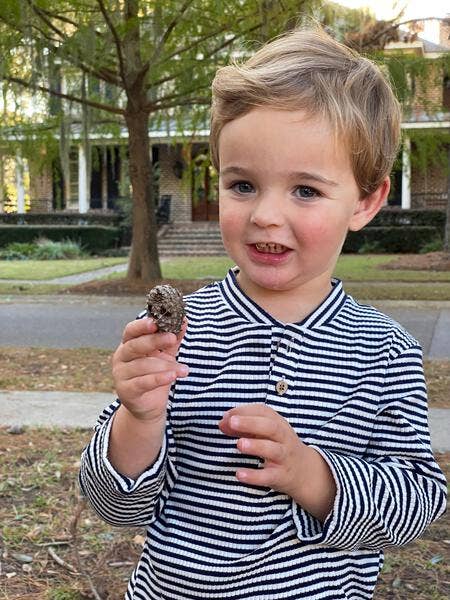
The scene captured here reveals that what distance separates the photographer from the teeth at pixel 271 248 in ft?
4.49

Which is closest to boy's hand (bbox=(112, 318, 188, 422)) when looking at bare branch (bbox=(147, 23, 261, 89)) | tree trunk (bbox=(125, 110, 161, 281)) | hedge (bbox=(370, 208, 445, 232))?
bare branch (bbox=(147, 23, 261, 89))

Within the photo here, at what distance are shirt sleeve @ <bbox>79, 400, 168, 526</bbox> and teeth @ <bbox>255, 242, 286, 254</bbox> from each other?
0.37 metres

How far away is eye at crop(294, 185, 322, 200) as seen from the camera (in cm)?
135

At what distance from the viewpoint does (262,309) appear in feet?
4.79

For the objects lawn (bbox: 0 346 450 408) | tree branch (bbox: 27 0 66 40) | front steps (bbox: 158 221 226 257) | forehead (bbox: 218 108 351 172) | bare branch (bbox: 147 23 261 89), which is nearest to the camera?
forehead (bbox: 218 108 351 172)

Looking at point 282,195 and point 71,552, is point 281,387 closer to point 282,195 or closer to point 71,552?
point 282,195

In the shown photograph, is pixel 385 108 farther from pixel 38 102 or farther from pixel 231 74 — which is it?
pixel 38 102

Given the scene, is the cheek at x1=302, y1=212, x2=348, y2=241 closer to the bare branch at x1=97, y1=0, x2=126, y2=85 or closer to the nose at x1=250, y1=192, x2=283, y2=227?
the nose at x1=250, y1=192, x2=283, y2=227

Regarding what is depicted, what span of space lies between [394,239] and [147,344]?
21.0 meters

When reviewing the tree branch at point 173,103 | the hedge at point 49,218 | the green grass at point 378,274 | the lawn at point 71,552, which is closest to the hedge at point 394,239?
the green grass at point 378,274

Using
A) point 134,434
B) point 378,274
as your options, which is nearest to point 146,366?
point 134,434

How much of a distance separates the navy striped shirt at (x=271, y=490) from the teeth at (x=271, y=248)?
0.13m

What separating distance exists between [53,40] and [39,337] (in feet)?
11.7

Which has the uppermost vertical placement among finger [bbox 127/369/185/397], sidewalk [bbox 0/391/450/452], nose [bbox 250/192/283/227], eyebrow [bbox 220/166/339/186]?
eyebrow [bbox 220/166/339/186]
